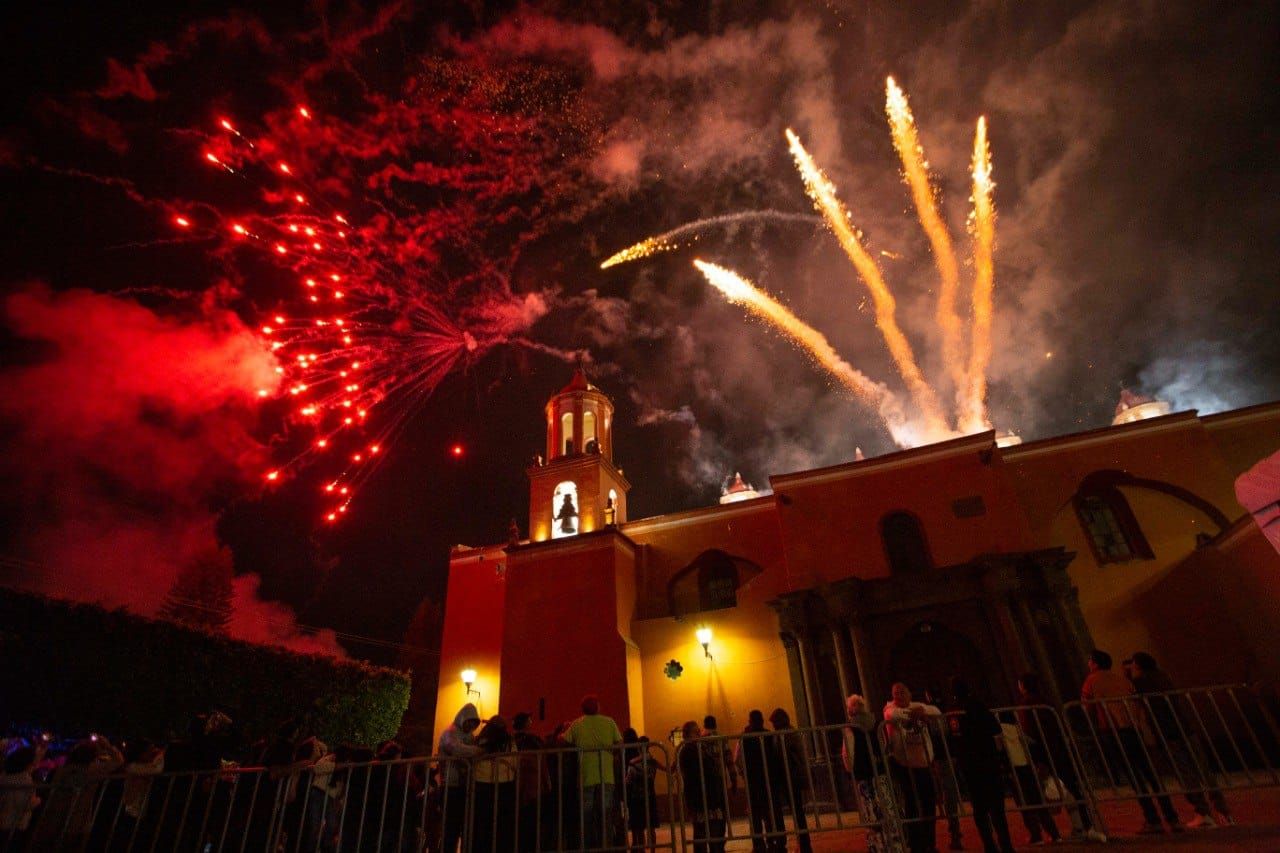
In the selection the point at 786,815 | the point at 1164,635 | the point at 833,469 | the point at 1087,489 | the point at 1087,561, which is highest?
the point at 833,469

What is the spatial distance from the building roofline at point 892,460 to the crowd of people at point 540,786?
35.1 ft

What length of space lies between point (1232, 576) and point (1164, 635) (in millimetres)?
1935

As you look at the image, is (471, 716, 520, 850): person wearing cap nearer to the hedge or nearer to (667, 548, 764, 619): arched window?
the hedge

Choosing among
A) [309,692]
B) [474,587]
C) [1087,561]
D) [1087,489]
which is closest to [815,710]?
[1087,561]

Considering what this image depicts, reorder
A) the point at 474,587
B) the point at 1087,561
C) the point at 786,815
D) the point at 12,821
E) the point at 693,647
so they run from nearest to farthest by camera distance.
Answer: the point at 12,821, the point at 786,815, the point at 1087,561, the point at 693,647, the point at 474,587

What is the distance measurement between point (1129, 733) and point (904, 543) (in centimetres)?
1060

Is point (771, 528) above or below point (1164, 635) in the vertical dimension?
above

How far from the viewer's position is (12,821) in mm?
6785

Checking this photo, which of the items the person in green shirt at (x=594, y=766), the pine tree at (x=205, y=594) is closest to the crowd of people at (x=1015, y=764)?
the person in green shirt at (x=594, y=766)

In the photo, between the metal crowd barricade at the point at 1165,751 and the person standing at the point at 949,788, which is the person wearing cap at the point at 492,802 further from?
the metal crowd barricade at the point at 1165,751

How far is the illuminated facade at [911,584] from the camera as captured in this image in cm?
1528

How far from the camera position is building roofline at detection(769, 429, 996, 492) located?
59.0ft

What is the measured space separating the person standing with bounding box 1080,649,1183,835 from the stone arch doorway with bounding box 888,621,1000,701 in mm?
7459

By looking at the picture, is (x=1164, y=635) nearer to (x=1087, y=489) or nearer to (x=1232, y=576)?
(x=1232, y=576)
